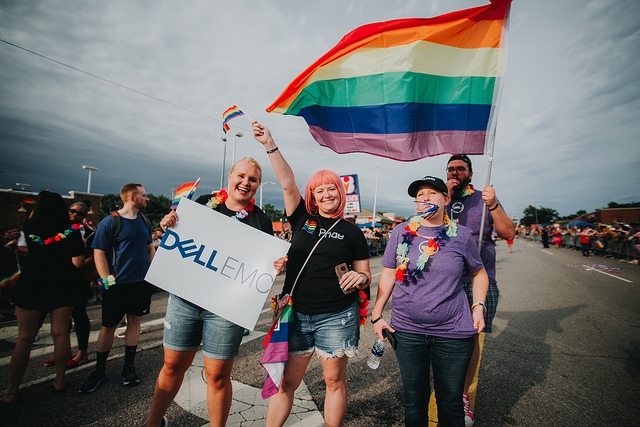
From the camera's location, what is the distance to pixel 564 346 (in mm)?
4387

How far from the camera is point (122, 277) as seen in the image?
10.1 ft

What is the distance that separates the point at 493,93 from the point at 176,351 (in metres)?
3.50

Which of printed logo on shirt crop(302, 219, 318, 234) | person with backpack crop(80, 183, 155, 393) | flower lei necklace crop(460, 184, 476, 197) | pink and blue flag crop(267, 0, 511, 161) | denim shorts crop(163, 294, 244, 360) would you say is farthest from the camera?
person with backpack crop(80, 183, 155, 393)

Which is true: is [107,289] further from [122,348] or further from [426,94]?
[426,94]

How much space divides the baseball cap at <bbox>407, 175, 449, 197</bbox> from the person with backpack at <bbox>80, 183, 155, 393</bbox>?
2.98m

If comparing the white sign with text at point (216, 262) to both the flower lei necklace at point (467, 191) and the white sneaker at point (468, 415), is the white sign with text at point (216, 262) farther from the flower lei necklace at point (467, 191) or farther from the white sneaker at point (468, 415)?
the white sneaker at point (468, 415)

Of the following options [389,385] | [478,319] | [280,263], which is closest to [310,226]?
[280,263]

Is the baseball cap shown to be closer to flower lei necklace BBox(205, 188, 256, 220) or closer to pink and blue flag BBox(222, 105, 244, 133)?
flower lei necklace BBox(205, 188, 256, 220)

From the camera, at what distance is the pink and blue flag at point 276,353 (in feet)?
6.38

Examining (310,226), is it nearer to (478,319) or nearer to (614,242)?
(478,319)

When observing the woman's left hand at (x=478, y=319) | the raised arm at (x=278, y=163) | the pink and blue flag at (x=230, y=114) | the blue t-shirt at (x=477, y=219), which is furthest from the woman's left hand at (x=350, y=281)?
the pink and blue flag at (x=230, y=114)

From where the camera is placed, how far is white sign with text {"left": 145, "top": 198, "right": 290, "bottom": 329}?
2125mm

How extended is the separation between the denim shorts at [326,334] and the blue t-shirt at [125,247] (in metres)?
2.14

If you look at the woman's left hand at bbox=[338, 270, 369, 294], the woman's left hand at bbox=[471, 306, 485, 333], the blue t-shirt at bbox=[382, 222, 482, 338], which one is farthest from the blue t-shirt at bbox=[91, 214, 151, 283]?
the woman's left hand at bbox=[471, 306, 485, 333]
